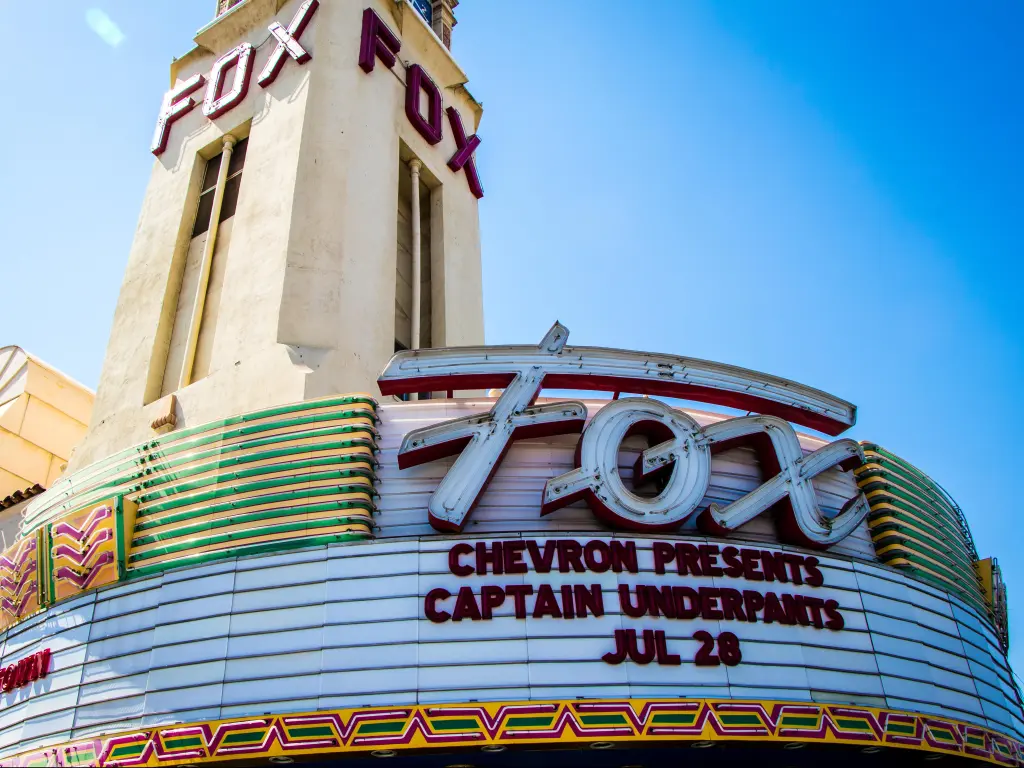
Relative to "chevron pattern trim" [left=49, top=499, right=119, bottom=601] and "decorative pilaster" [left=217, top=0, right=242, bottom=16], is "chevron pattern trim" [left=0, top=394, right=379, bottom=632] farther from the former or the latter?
"decorative pilaster" [left=217, top=0, right=242, bottom=16]

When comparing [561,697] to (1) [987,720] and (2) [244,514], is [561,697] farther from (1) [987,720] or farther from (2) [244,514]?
(1) [987,720]

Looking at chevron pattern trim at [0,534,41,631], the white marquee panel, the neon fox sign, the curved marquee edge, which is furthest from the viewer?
chevron pattern trim at [0,534,41,631]

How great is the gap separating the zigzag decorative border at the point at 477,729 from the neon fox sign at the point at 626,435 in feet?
8.34

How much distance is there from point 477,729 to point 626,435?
188 inches

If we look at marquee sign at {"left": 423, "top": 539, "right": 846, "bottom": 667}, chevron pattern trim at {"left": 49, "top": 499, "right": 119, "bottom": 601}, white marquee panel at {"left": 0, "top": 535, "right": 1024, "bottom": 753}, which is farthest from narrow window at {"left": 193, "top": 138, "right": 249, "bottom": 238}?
marquee sign at {"left": 423, "top": 539, "right": 846, "bottom": 667}

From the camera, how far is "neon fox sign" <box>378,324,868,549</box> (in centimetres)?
1303

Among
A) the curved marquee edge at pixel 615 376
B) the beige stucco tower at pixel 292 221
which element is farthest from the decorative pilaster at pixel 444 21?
the curved marquee edge at pixel 615 376

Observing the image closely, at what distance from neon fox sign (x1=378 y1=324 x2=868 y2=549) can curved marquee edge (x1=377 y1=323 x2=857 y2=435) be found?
2cm

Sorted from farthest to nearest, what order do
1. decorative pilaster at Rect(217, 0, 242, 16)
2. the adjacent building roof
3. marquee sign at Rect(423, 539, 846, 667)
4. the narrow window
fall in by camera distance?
the adjacent building roof < decorative pilaster at Rect(217, 0, 242, 16) < the narrow window < marquee sign at Rect(423, 539, 846, 667)

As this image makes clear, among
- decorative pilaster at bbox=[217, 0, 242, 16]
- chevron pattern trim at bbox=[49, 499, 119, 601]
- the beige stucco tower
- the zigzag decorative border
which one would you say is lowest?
the zigzag decorative border

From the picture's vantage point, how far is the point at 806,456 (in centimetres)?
1493

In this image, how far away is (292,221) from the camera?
1873 cm

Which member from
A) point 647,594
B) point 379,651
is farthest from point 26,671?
point 647,594

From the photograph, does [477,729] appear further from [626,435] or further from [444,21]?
[444,21]
